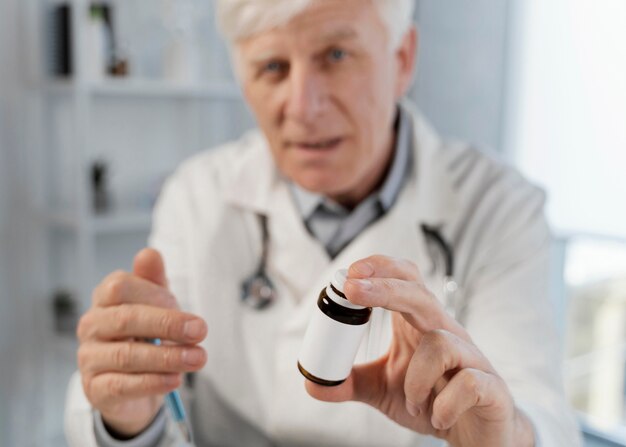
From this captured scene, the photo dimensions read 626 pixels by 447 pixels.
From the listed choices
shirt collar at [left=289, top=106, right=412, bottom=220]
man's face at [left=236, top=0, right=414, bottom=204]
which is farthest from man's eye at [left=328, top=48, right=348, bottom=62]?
shirt collar at [left=289, top=106, right=412, bottom=220]

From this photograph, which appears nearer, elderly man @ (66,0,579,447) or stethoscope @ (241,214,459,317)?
elderly man @ (66,0,579,447)

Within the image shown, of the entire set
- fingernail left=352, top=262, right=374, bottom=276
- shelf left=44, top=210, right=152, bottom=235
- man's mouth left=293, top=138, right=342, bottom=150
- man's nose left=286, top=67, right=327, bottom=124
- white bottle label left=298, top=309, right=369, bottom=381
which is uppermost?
man's nose left=286, top=67, right=327, bottom=124

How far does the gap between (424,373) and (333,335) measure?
0.08 meters

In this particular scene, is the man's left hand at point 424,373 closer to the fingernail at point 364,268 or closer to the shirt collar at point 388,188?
the fingernail at point 364,268

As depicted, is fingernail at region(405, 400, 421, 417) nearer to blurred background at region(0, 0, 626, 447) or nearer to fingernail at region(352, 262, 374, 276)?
fingernail at region(352, 262, 374, 276)

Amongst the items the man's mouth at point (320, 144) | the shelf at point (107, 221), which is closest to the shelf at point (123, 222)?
the shelf at point (107, 221)

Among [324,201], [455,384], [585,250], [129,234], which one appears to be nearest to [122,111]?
[129,234]

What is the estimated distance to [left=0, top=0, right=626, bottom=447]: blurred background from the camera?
1.66 meters

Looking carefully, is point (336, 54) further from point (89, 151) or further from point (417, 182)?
point (89, 151)

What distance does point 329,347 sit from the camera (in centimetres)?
42

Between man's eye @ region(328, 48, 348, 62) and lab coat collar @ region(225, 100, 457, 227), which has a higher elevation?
man's eye @ region(328, 48, 348, 62)

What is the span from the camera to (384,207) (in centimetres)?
86

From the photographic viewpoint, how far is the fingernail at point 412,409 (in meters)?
0.48

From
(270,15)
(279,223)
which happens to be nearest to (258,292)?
→ (279,223)
